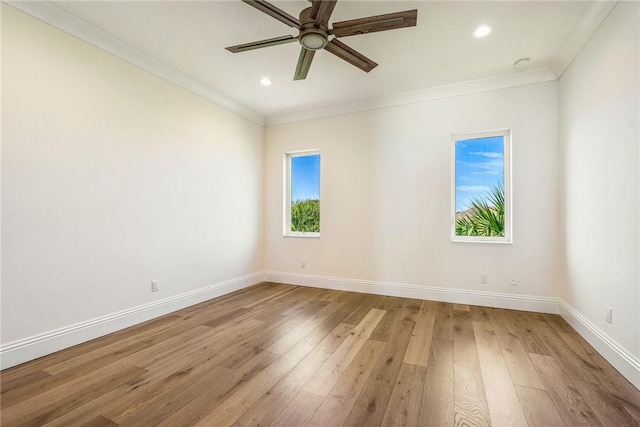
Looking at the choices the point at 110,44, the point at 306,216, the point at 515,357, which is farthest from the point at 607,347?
the point at 110,44

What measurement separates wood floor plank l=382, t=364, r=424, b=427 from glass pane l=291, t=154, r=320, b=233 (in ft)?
9.10

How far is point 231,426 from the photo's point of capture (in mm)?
1429

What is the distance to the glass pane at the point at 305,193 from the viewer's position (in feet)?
14.8

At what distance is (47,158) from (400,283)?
3.89 m

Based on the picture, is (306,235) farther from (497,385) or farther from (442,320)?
(497,385)

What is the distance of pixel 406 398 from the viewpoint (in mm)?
1652

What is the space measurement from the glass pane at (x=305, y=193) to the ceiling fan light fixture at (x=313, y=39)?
7.80ft

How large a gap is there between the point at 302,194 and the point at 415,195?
6.03 ft

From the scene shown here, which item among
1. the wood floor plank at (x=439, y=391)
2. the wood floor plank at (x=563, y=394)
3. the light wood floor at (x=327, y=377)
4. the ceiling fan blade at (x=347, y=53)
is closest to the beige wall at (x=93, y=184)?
the light wood floor at (x=327, y=377)

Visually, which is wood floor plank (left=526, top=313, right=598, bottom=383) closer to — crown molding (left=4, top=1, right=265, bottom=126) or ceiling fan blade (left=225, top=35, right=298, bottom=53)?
ceiling fan blade (left=225, top=35, right=298, bottom=53)

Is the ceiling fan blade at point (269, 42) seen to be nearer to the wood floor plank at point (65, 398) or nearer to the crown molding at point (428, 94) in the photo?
the crown molding at point (428, 94)

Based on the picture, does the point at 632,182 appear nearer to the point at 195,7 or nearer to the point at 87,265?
the point at 195,7

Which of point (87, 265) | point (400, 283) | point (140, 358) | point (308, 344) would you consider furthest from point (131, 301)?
point (400, 283)

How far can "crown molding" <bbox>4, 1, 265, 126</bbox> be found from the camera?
7.05ft
